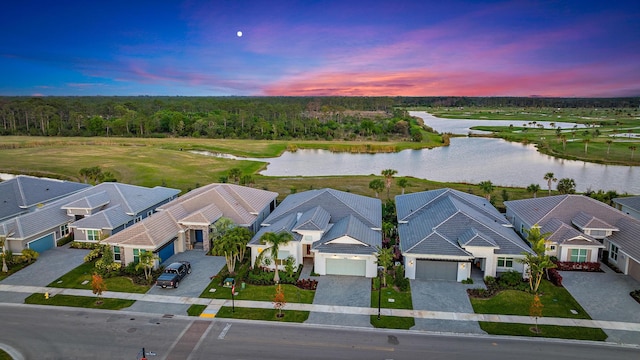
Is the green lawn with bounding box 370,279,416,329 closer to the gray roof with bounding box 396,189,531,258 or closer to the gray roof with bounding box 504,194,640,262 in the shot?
the gray roof with bounding box 396,189,531,258

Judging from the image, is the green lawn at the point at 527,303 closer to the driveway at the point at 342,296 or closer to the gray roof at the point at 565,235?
the gray roof at the point at 565,235

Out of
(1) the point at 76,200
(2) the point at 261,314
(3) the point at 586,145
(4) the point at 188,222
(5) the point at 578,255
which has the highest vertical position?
(3) the point at 586,145

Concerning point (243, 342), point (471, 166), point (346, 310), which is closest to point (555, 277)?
point (346, 310)

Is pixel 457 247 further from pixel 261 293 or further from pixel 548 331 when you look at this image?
pixel 261 293

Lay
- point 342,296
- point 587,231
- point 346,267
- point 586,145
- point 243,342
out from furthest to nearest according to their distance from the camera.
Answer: point 586,145
point 587,231
point 346,267
point 342,296
point 243,342

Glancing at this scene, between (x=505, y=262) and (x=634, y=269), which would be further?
(x=505, y=262)

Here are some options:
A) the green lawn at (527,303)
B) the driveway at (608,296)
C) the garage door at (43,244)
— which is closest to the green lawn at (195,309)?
the green lawn at (527,303)
